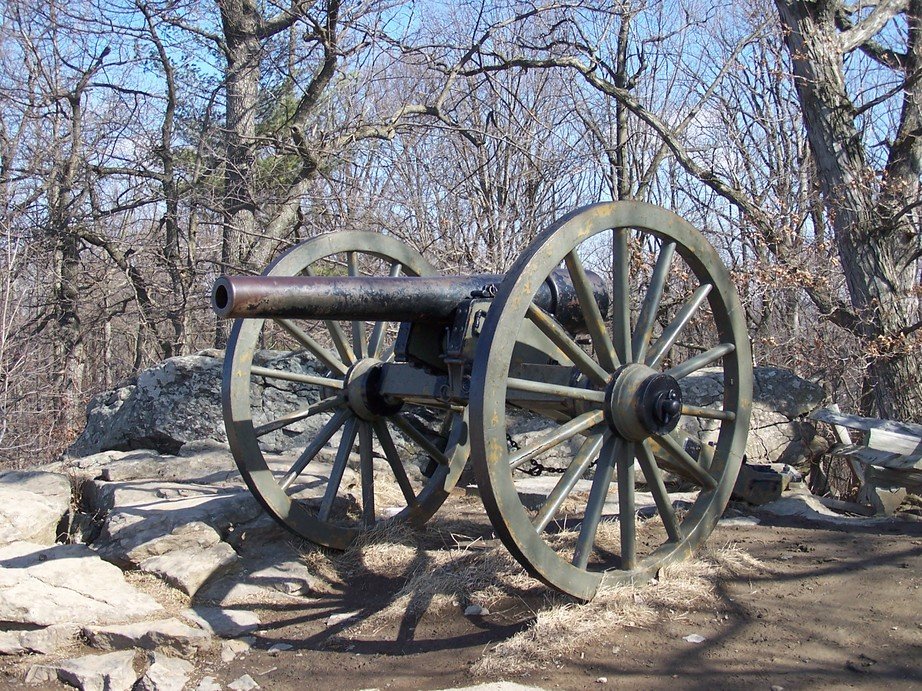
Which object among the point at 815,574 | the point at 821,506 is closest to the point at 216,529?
the point at 815,574

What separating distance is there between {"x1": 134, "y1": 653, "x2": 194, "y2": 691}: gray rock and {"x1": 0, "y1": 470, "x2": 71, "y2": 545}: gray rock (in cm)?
159

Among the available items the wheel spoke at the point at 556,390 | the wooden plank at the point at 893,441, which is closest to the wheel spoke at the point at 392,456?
the wheel spoke at the point at 556,390

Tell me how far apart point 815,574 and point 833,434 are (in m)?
3.32

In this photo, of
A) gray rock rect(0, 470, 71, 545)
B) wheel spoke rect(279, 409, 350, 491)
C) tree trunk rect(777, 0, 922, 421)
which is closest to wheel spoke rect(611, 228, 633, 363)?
wheel spoke rect(279, 409, 350, 491)

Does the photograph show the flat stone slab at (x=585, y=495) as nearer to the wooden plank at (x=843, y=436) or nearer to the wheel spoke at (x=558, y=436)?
the wooden plank at (x=843, y=436)

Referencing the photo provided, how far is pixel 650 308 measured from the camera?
4387mm

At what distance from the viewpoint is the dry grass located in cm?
363

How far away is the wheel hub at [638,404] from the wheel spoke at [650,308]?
23 centimetres

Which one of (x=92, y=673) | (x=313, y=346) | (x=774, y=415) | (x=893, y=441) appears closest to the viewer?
(x=92, y=673)

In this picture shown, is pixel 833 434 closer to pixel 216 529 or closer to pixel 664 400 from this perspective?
pixel 664 400

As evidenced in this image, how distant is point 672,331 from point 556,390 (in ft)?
3.19

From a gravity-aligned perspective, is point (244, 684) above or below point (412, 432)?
below

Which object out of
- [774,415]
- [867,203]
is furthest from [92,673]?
[867,203]

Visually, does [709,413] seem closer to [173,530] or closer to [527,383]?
[527,383]
